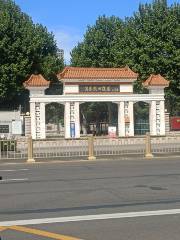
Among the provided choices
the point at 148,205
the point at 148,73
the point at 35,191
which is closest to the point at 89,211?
the point at 148,205

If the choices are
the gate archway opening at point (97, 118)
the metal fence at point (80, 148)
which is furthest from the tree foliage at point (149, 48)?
the metal fence at point (80, 148)

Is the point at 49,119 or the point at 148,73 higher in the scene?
the point at 148,73

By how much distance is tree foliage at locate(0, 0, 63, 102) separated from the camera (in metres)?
45.7

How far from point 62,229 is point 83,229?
0.31 meters

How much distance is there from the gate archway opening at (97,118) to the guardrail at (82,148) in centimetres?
1139

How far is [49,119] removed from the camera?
40500 mm

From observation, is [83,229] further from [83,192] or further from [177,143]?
[177,143]

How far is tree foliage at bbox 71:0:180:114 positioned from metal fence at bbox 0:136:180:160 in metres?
13.8

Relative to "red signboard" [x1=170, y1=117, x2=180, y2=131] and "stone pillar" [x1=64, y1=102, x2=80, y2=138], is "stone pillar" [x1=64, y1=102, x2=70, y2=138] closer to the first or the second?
"stone pillar" [x1=64, y1=102, x2=80, y2=138]

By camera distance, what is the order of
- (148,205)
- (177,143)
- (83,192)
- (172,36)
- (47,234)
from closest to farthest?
1. (47,234)
2. (148,205)
3. (83,192)
4. (177,143)
5. (172,36)

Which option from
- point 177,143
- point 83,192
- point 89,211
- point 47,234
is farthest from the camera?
point 177,143

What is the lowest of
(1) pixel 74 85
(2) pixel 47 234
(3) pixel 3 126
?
(2) pixel 47 234

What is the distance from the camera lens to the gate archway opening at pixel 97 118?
4231cm

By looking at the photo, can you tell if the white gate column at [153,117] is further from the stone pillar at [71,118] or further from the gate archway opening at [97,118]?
the stone pillar at [71,118]
